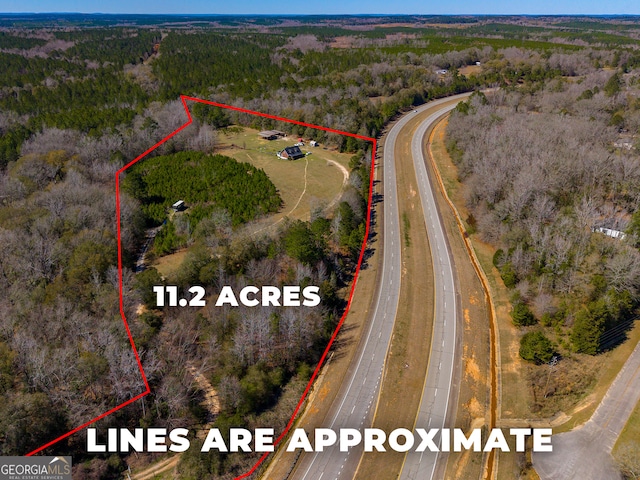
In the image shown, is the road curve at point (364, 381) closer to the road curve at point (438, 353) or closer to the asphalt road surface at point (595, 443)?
the road curve at point (438, 353)

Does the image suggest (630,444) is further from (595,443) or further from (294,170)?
(294,170)

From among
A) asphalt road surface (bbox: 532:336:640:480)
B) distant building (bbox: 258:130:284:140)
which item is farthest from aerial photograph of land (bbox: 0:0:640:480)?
distant building (bbox: 258:130:284:140)

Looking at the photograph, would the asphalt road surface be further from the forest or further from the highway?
the highway

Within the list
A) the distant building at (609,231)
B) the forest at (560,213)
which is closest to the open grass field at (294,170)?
the forest at (560,213)

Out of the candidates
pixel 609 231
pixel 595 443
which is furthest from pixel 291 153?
pixel 595 443

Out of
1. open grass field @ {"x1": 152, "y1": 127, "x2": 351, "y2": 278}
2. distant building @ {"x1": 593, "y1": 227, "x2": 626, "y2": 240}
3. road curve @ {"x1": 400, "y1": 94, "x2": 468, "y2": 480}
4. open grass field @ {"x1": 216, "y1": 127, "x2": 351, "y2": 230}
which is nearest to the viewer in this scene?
road curve @ {"x1": 400, "y1": 94, "x2": 468, "y2": 480}
